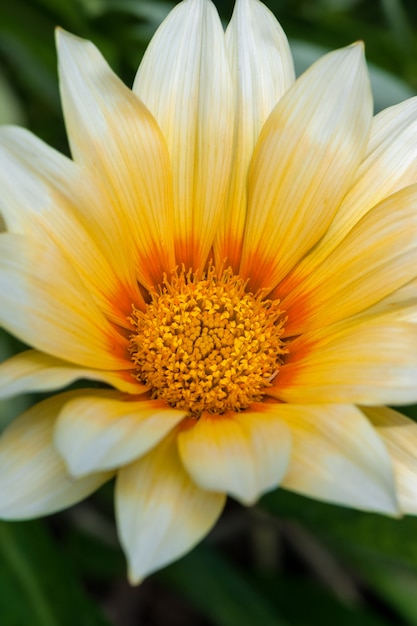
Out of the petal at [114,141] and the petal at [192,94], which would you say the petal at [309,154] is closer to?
the petal at [192,94]

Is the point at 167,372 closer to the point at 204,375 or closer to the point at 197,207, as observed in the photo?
the point at 204,375

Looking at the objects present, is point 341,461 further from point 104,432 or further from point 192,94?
point 192,94

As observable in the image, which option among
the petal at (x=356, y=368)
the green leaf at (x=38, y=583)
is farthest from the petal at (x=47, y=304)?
the green leaf at (x=38, y=583)

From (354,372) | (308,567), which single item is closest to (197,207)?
(354,372)

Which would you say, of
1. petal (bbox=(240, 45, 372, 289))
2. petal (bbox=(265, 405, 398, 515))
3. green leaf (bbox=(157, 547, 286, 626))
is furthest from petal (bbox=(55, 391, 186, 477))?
green leaf (bbox=(157, 547, 286, 626))

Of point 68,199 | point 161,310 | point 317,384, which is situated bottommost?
point 317,384

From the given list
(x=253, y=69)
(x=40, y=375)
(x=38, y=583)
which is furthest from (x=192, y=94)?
(x=38, y=583)

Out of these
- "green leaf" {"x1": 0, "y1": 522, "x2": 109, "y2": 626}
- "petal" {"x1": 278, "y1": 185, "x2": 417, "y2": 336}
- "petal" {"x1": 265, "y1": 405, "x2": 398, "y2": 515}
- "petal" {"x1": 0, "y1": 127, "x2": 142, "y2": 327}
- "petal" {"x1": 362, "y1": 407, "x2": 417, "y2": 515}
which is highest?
"petal" {"x1": 0, "y1": 127, "x2": 142, "y2": 327}

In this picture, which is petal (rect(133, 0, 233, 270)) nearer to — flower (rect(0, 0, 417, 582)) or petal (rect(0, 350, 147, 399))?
flower (rect(0, 0, 417, 582))
